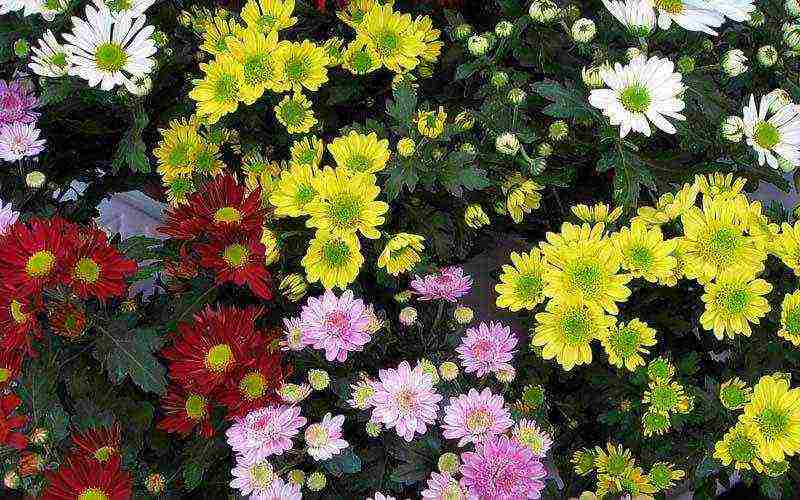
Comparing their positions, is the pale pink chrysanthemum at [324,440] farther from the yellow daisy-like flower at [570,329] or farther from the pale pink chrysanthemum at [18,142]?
the pale pink chrysanthemum at [18,142]

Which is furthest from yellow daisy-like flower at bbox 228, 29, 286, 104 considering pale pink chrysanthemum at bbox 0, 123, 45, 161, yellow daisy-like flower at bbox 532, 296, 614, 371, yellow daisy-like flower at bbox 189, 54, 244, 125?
yellow daisy-like flower at bbox 532, 296, 614, 371

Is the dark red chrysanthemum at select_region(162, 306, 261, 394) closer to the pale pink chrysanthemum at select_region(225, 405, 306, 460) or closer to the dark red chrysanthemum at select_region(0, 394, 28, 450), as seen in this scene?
the pale pink chrysanthemum at select_region(225, 405, 306, 460)

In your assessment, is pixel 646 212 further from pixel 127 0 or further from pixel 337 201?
pixel 127 0

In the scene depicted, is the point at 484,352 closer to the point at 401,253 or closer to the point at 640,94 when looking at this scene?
the point at 401,253

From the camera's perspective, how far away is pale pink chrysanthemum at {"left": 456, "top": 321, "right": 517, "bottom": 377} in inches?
37.4

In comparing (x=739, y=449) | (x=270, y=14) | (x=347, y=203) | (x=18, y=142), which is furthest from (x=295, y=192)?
(x=739, y=449)

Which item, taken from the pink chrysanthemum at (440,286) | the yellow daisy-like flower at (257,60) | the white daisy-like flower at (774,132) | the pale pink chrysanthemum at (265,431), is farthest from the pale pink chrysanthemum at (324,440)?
the white daisy-like flower at (774,132)

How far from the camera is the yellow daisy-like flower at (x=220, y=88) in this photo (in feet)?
3.31

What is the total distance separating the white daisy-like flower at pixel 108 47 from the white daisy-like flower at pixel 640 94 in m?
0.63

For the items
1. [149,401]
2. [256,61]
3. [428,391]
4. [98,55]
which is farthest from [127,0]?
[428,391]

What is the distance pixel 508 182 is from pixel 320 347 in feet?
1.25

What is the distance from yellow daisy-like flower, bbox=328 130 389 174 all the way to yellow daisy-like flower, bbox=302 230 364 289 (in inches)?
3.9

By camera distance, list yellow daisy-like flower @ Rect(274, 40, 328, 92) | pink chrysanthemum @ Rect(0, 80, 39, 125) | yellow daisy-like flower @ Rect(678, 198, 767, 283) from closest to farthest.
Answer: yellow daisy-like flower @ Rect(678, 198, 767, 283)
yellow daisy-like flower @ Rect(274, 40, 328, 92)
pink chrysanthemum @ Rect(0, 80, 39, 125)

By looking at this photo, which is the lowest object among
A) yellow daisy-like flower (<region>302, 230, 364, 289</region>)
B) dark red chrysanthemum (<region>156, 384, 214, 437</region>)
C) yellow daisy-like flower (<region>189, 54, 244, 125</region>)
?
dark red chrysanthemum (<region>156, 384, 214, 437</region>)
